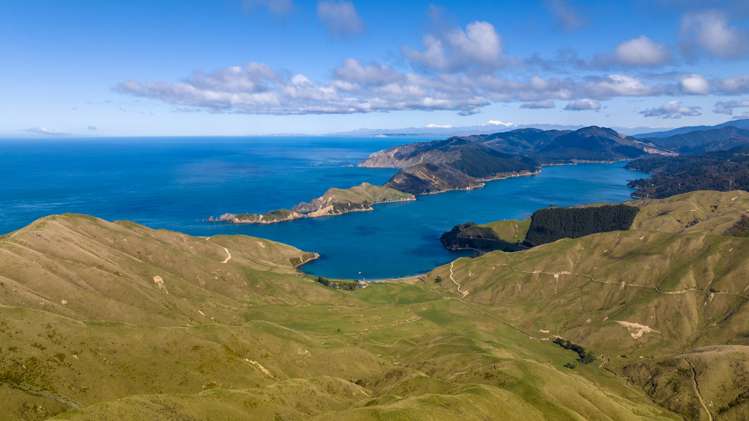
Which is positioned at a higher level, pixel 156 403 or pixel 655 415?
pixel 156 403

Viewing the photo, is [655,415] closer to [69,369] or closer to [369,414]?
[369,414]


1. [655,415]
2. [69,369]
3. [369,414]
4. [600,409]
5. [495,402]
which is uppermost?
[69,369]

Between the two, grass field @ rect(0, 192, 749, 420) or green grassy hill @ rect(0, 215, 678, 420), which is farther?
grass field @ rect(0, 192, 749, 420)

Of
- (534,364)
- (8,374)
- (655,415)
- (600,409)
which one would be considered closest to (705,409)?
(655,415)

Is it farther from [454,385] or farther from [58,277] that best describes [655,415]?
[58,277]

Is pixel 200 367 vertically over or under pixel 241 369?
over

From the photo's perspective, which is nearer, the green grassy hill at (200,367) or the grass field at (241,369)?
the green grassy hill at (200,367)

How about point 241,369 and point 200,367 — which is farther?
point 241,369

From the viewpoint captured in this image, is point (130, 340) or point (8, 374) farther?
point (130, 340)

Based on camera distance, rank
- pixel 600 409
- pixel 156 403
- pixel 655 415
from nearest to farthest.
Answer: pixel 156 403, pixel 600 409, pixel 655 415

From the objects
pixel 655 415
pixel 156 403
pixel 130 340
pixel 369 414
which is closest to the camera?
pixel 156 403
